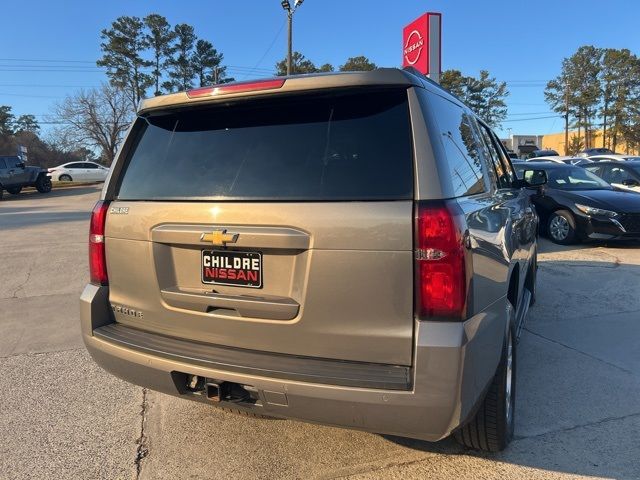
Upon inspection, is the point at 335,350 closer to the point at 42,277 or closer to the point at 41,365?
the point at 41,365

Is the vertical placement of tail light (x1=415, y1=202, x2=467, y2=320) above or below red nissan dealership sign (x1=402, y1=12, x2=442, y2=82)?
below

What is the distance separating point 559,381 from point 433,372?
2.27 metres

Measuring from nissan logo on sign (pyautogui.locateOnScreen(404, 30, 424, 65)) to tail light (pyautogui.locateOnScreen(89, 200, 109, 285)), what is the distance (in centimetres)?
891

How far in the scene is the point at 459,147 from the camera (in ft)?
8.83

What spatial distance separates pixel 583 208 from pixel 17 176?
26240 millimetres

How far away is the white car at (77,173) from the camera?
117 ft

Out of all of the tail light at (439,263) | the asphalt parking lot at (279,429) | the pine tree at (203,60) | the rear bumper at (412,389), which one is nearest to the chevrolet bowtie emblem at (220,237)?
the rear bumper at (412,389)

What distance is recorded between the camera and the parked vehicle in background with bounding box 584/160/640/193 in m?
11.8

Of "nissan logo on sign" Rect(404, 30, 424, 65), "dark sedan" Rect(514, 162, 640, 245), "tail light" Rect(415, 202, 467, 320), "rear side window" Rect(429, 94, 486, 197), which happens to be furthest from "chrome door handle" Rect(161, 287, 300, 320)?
"nissan logo on sign" Rect(404, 30, 424, 65)

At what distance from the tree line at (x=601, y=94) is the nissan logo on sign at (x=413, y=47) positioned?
201 feet

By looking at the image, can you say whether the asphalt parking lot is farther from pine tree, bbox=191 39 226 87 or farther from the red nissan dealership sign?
pine tree, bbox=191 39 226 87

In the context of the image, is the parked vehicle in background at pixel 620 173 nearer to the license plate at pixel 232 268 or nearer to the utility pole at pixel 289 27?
the license plate at pixel 232 268

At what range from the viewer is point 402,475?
268 centimetres

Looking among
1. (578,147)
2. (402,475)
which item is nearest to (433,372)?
(402,475)
